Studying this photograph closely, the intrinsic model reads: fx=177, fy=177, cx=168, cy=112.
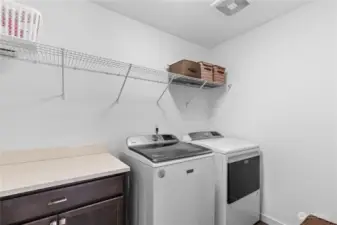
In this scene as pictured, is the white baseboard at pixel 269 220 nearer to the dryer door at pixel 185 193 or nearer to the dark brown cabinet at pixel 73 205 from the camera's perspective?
the dryer door at pixel 185 193

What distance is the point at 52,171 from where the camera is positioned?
125cm

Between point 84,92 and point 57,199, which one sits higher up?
point 84,92

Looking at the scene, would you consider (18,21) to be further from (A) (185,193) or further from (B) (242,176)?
(B) (242,176)

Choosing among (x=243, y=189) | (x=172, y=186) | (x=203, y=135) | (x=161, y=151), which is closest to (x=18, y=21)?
(x=161, y=151)

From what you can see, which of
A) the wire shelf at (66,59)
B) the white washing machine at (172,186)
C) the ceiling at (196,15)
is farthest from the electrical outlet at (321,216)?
the ceiling at (196,15)

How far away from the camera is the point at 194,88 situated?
269 cm

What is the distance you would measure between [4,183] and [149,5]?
1923 mm

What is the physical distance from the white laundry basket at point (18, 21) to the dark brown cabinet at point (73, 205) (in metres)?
1.00

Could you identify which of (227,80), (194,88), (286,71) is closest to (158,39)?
(194,88)

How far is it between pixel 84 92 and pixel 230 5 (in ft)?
5.63

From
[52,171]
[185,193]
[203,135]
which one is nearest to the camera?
[52,171]

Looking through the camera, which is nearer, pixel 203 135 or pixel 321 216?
pixel 321 216

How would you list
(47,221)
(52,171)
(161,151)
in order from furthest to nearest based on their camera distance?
(161,151) < (52,171) < (47,221)

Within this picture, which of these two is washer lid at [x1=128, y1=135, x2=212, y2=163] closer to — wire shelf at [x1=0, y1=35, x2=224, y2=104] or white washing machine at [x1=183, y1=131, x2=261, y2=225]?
white washing machine at [x1=183, y1=131, x2=261, y2=225]
